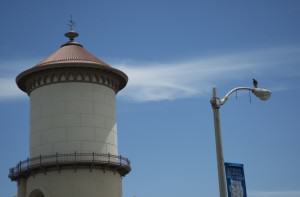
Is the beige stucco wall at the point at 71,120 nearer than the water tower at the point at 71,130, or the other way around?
the water tower at the point at 71,130

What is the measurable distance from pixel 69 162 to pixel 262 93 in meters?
25.8

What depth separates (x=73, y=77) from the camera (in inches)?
1850

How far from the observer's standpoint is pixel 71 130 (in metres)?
45.3

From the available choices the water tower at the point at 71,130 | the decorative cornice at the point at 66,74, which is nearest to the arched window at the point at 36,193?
the water tower at the point at 71,130

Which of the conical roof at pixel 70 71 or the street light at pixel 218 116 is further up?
the conical roof at pixel 70 71

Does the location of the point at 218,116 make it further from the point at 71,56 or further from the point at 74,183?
the point at 71,56

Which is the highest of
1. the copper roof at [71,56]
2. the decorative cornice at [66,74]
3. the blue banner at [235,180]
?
the copper roof at [71,56]

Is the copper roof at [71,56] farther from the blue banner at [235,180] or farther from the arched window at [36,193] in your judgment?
the blue banner at [235,180]

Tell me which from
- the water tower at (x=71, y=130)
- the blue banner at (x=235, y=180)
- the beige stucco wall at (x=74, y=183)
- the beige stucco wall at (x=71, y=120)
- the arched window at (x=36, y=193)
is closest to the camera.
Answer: the blue banner at (x=235, y=180)

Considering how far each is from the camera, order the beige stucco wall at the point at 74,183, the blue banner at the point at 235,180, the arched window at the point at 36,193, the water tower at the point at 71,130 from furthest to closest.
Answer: the arched window at the point at 36,193
the water tower at the point at 71,130
the beige stucco wall at the point at 74,183
the blue banner at the point at 235,180

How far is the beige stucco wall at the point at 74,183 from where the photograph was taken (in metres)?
43.7

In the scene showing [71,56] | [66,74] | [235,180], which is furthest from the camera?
[71,56]

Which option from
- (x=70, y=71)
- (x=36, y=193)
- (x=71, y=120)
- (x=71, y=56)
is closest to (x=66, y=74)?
(x=70, y=71)

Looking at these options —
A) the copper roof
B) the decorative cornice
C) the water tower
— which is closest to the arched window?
the water tower
